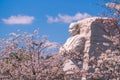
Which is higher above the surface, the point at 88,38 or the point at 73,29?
the point at 73,29

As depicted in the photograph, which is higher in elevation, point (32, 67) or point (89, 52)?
point (89, 52)

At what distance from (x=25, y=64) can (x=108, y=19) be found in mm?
3364

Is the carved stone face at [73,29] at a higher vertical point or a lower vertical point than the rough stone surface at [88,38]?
higher

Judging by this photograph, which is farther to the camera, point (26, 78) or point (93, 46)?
point (93, 46)

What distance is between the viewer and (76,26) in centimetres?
2119

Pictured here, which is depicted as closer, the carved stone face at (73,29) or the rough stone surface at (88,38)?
the rough stone surface at (88,38)

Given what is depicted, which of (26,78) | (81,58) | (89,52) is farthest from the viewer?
(89,52)

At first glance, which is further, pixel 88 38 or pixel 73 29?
pixel 73 29

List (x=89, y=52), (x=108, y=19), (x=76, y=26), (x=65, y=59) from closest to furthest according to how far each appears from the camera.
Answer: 1. (x=108, y=19)
2. (x=65, y=59)
3. (x=89, y=52)
4. (x=76, y=26)

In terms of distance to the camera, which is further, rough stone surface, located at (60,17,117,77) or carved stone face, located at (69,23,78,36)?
carved stone face, located at (69,23,78,36)

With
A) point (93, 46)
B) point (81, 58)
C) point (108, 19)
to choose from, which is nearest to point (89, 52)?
point (93, 46)

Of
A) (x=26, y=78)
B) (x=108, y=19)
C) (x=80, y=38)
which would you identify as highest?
(x=80, y=38)

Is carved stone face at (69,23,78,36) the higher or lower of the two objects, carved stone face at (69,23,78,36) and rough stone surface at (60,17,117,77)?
the higher

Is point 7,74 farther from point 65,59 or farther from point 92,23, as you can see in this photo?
point 92,23
